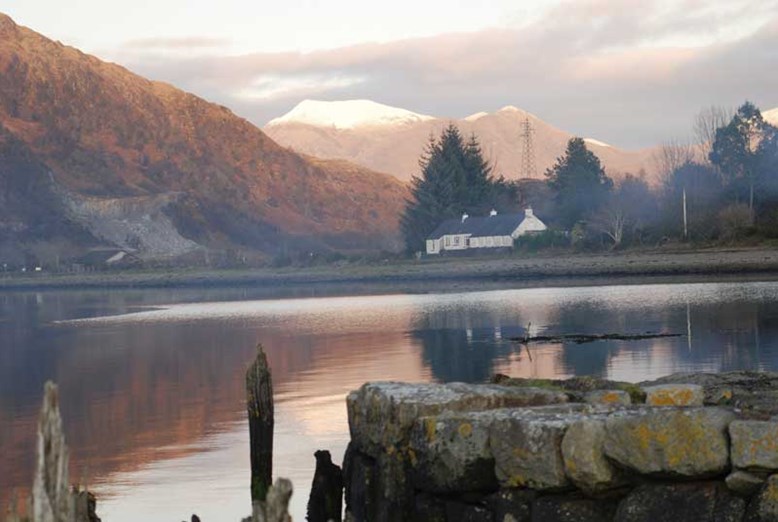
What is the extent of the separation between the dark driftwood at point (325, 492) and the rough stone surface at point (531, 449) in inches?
168

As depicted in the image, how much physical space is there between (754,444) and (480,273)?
358ft

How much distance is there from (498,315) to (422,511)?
5234 centimetres

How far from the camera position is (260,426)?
17.7 m

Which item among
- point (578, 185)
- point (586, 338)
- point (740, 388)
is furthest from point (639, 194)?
point (740, 388)

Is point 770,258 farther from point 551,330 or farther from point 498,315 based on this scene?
point 551,330

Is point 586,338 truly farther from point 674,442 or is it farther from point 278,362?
point 674,442

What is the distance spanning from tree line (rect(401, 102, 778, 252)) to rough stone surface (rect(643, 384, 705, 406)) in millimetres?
80522

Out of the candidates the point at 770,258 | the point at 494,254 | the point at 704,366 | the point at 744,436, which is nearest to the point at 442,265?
the point at 494,254

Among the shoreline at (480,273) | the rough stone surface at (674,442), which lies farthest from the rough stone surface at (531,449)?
the shoreline at (480,273)

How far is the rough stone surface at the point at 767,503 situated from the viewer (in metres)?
11.5

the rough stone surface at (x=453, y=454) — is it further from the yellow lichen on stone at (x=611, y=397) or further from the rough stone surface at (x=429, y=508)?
the yellow lichen on stone at (x=611, y=397)

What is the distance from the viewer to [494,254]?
424 feet

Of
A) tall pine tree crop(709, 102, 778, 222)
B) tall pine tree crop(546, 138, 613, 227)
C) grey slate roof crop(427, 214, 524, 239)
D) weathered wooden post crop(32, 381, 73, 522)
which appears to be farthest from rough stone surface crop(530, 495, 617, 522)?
grey slate roof crop(427, 214, 524, 239)

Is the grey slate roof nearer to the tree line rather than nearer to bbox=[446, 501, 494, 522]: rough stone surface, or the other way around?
the tree line
